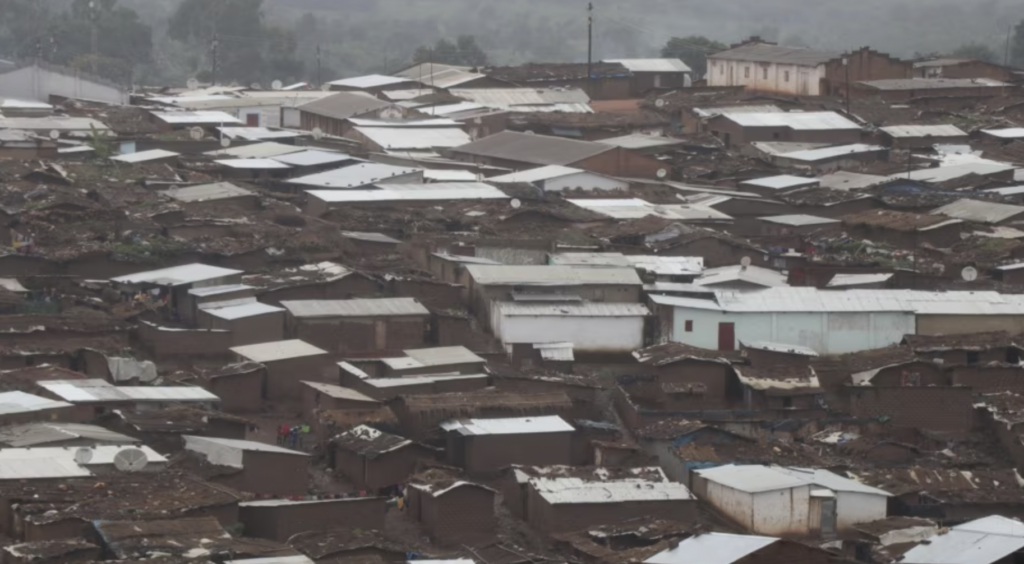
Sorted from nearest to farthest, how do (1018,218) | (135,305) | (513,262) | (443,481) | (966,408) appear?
(443,481)
(966,408)
(135,305)
(513,262)
(1018,218)

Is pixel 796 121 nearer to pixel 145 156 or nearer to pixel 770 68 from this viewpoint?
pixel 770 68

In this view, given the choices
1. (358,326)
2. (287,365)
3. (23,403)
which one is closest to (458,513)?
(23,403)

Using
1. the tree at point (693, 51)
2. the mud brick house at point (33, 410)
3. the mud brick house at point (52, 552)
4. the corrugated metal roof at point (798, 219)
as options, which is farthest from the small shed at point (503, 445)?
the tree at point (693, 51)

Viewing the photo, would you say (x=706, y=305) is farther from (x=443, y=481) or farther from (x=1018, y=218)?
(x=1018, y=218)

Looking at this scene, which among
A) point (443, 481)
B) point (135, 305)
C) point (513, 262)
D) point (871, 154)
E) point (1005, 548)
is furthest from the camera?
point (871, 154)

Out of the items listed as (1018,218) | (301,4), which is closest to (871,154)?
(1018,218)

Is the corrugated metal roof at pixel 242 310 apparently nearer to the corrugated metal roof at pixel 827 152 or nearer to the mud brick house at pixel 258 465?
the mud brick house at pixel 258 465

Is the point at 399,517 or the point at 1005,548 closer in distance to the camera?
the point at 1005,548
